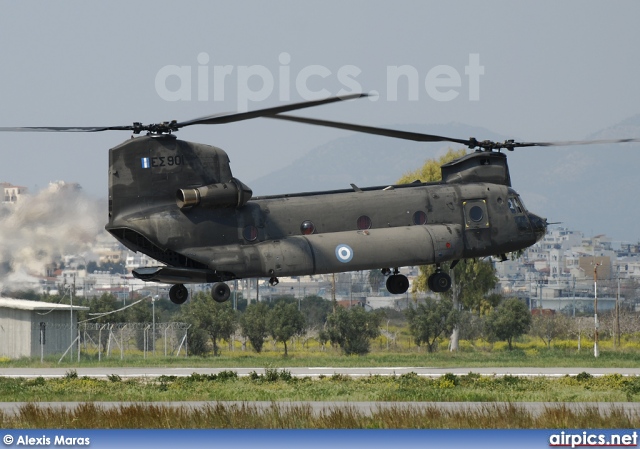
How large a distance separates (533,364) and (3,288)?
108 feet

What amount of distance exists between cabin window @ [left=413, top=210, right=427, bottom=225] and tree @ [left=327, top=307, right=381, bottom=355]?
46054mm

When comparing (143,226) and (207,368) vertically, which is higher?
(143,226)

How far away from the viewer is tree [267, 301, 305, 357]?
290 ft

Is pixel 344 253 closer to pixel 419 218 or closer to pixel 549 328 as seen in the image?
pixel 419 218

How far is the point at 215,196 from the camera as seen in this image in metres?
33.3

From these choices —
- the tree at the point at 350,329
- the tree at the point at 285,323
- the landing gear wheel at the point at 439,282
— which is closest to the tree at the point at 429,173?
the tree at the point at 350,329

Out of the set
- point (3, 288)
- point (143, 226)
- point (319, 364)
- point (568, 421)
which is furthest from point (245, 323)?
point (568, 421)

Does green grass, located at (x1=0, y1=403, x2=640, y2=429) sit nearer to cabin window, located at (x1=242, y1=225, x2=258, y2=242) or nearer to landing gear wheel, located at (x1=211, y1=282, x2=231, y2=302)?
landing gear wheel, located at (x1=211, y1=282, x2=231, y2=302)

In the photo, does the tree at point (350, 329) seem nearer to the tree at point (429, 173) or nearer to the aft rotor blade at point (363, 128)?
the tree at point (429, 173)

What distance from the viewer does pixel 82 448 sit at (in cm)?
2089

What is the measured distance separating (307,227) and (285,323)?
55399 mm

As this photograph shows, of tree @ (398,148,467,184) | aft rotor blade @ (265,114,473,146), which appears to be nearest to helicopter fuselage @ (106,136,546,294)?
aft rotor blade @ (265,114,473,146)

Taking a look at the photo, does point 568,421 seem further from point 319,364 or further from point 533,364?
point 319,364

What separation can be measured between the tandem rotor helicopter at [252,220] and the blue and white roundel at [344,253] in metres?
0.03
